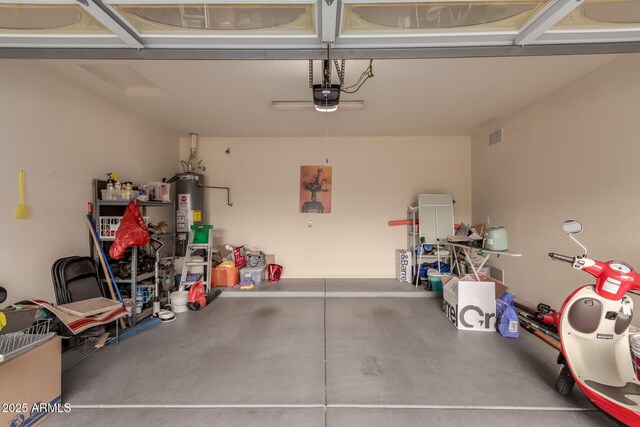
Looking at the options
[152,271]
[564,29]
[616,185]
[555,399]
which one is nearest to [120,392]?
[152,271]

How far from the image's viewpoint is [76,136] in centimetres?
276

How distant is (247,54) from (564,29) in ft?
6.17

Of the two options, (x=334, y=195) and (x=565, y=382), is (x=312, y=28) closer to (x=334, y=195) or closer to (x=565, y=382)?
(x=565, y=382)

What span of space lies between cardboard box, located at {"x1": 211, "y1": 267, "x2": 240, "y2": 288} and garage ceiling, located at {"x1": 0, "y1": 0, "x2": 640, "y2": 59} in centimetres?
323

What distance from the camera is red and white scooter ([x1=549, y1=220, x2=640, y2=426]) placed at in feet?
5.43

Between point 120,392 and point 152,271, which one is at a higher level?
point 152,271

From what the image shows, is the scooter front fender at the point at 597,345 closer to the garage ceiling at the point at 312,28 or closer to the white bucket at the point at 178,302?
the garage ceiling at the point at 312,28

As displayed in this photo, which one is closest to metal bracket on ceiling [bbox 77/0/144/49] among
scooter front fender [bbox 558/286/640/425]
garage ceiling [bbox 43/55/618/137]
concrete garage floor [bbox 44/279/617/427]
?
garage ceiling [bbox 43/55/618/137]

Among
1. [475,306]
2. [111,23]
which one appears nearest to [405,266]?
[475,306]

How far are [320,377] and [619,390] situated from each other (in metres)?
1.97

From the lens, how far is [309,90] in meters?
3.00

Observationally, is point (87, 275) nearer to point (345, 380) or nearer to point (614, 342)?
point (345, 380)

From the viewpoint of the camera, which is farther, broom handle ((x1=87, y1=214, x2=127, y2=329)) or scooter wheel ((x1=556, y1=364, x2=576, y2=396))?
broom handle ((x1=87, y1=214, x2=127, y2=329))

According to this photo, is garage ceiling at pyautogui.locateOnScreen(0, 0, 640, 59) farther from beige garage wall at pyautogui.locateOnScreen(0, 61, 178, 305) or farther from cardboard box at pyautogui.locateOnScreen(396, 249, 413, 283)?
cardboard box at pyautogui.locateOnScreen(396, 249, 413, 283)
